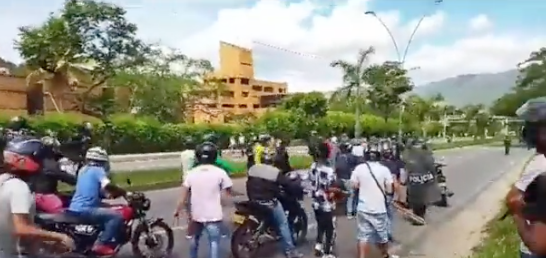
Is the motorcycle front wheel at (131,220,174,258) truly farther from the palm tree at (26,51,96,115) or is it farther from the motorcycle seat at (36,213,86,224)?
the palm tree at (26,51,96,115)

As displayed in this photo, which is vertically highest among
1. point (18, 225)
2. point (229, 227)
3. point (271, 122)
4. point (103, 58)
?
point (103, 58)

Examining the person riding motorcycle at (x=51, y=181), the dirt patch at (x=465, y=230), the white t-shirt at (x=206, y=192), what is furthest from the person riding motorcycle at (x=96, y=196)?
the dirt patch at (x=465, y=230)

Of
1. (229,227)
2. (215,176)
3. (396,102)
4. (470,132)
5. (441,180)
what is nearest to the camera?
(215,176)

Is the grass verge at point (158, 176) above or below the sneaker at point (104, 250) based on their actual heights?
above

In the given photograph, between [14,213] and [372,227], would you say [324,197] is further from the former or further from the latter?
[14,213]

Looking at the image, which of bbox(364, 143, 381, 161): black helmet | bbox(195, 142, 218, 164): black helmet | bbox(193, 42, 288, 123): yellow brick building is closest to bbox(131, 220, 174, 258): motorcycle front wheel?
bbox(195, 142, 218, 164): black helmet

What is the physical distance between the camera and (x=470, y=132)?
670 cm

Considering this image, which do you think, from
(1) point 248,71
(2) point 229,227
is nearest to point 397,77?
(1) point 248,71

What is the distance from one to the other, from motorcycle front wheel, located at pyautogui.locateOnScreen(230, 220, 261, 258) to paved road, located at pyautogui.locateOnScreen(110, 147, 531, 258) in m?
0.11

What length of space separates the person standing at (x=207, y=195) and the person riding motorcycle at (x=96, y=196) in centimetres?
49

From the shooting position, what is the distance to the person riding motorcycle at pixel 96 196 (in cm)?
475

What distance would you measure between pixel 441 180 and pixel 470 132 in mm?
2543

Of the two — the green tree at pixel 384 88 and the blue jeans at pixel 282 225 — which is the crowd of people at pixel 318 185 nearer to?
the blue jeans at pixel 282 225

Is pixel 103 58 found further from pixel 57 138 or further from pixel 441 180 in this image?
pixel 441 180
